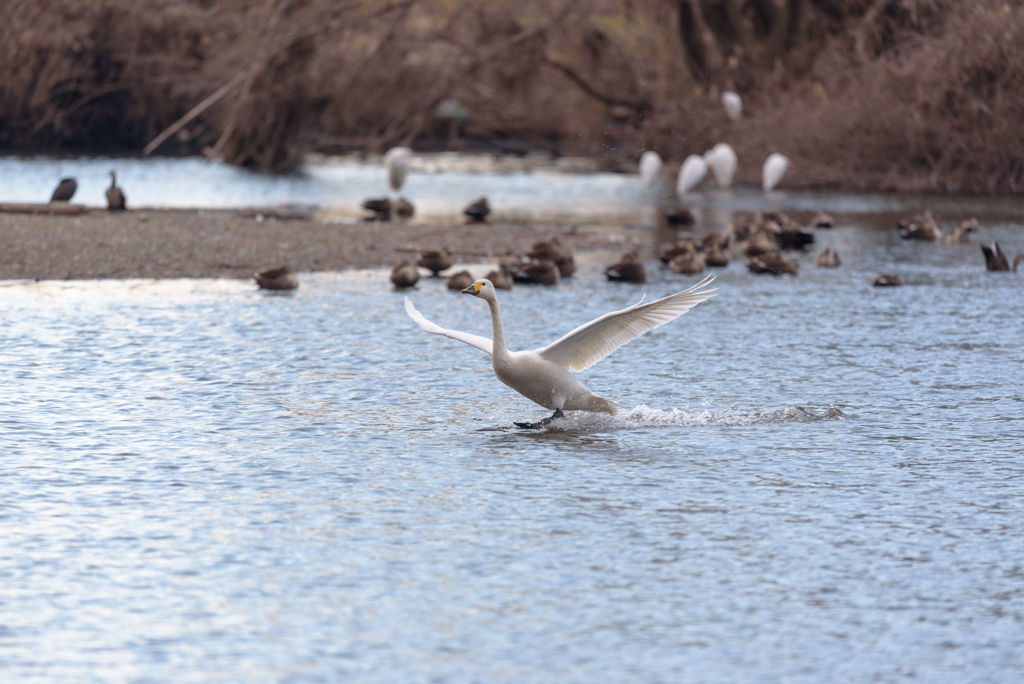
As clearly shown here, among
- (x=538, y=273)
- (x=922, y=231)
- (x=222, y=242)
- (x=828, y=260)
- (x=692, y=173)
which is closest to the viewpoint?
(x=538, y=273)

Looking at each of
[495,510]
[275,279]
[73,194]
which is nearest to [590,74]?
[73,194]

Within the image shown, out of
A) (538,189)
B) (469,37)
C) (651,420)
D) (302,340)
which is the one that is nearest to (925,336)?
(651,420)

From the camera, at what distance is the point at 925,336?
1273cm

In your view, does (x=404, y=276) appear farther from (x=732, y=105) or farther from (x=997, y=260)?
(x=732, y=105)

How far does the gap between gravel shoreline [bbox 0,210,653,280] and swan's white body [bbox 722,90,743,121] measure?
539 inches

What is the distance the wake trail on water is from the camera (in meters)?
8.91

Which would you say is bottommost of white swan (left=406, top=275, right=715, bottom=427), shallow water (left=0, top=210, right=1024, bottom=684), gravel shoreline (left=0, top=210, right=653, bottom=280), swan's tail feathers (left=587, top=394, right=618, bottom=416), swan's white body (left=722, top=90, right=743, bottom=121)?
shallow water (left=0, top=210, right=1024, bottom=684)

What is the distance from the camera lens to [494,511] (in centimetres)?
678

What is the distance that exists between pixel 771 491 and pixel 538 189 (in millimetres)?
28466

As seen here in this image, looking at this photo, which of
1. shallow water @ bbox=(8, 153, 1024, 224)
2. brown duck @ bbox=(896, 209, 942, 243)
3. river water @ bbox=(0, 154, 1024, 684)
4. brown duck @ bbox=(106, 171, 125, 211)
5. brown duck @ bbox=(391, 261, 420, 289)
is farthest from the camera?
shallow water @ bbox=(8, 153, 1024, 224)

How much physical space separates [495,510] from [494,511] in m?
0.02

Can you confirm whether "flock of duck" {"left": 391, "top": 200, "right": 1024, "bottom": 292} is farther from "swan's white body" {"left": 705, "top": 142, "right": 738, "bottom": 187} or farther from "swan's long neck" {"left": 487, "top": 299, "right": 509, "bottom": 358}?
"swan's white body" {"left": 705, "top": 142, "right": 738, "bottom": 187}

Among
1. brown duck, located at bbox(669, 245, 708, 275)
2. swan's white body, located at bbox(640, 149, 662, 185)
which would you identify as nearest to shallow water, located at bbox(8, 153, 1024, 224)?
swan's white body, located at bbox(640, 149, 662, 185)

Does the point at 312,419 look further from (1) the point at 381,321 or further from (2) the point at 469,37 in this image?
(2) the point at 469,37
